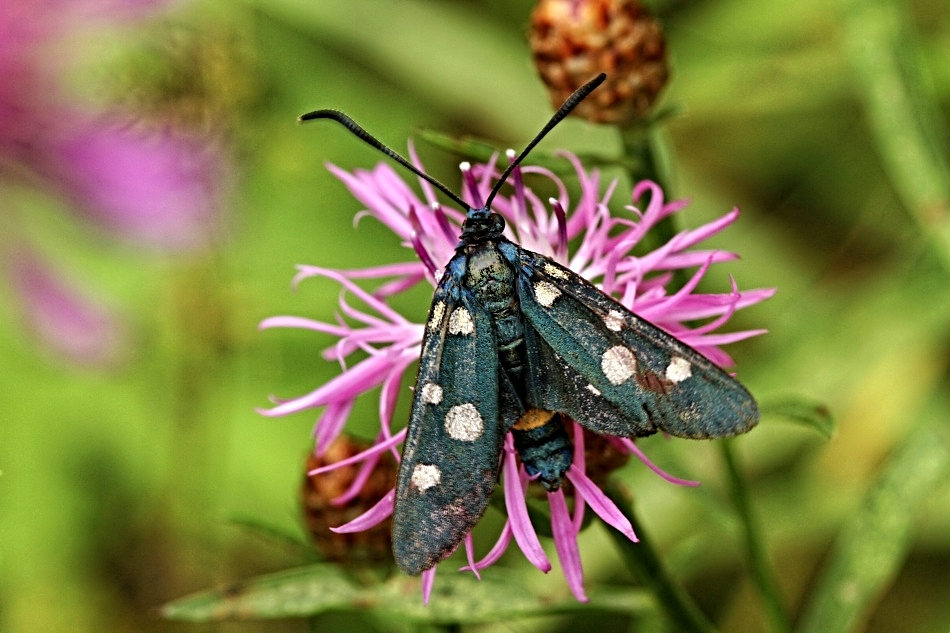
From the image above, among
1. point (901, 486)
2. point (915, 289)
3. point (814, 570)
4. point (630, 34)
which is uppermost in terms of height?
point (630, 34)

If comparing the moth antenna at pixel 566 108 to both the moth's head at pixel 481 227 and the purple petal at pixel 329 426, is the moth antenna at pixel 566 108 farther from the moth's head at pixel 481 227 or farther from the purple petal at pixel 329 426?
the purple petal at pixel 329 426

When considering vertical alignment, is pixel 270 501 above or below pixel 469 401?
below

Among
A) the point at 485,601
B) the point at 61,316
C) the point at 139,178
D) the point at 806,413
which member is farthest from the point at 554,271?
the point at 61,316

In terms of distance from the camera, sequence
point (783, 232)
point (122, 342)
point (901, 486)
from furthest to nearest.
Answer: point (783, 232) < point (122, 342) < point (901, 486)

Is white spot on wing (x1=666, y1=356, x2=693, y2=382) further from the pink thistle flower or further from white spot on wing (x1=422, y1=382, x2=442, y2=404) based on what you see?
white spot on wing (x1=422, y1=382, x2=442, y2=404)

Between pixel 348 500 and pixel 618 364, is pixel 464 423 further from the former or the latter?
pixel 348 500

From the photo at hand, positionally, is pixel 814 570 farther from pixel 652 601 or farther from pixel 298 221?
pixel 298 221

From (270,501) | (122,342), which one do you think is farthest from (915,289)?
(122,342)

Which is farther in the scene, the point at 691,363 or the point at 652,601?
the point at 652,601
